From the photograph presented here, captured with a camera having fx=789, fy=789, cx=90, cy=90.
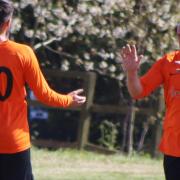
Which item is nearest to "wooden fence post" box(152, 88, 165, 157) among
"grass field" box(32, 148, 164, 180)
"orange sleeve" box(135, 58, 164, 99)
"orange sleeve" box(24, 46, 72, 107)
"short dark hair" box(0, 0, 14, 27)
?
"grass field" box(32, 148, 164, 180)

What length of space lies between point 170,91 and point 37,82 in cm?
94

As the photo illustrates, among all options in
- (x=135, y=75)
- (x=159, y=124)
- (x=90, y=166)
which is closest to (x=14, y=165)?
(x=135, y=75)

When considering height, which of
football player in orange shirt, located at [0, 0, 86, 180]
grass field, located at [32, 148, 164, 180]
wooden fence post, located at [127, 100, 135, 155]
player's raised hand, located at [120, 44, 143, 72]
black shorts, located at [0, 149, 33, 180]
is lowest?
grass field, located at [32, 148, 164, 180]

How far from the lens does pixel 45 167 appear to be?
10.3 meters

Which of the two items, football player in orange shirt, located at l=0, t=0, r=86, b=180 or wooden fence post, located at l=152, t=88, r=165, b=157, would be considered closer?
football player in orange shirt, located at l=0, t=0, r=86, b=180

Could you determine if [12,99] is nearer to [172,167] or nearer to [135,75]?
[135,75]

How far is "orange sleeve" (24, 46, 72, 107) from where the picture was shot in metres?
5.38

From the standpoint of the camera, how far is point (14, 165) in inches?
213

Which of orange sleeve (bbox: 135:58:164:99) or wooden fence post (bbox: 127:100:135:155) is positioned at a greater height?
orange sleeve (bbox: 135:58:164:99)

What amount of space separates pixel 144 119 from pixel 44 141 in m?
1.76

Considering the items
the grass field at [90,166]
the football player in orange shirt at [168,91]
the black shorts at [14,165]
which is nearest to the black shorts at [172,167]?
the football player in orange shirt at [168,91]

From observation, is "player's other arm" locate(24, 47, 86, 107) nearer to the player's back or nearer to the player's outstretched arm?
the player's back

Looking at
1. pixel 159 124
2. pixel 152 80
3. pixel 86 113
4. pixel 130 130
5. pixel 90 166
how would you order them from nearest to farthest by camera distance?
1. pixel 152 80
2. pixel 90 166
3. pixel 159 124
4. pixel 86 113
5. pixel 130 130

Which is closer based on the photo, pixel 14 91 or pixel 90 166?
pixel 14 91
